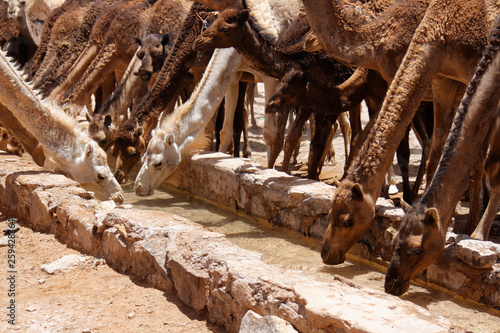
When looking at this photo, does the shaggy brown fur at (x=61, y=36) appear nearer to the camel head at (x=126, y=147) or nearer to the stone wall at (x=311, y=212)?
the camel head at (x=126, y=147)

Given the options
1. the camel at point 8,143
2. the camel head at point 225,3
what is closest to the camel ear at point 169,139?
the camel head at point 225,3

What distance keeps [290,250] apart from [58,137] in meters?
2.93

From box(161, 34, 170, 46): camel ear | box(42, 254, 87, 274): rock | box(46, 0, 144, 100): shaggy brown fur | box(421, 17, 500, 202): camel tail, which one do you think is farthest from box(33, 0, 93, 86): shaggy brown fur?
box(421, 17, 500, 202): camel tail

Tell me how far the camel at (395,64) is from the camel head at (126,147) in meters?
2.93

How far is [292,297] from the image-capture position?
10.1 ft

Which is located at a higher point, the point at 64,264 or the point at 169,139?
the point at 169,139

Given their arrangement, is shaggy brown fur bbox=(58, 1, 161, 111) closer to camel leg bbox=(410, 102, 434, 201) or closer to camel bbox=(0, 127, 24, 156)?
camel bbox=(0, 127, 24, 156)

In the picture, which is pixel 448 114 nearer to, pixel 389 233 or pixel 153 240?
pixel 389 233

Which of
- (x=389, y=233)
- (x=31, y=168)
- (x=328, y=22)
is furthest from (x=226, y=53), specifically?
(x=389, y=233)

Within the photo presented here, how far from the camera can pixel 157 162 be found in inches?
287

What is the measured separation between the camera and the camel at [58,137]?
6527mm

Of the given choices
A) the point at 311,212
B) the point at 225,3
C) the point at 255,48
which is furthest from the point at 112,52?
the point at 311,212

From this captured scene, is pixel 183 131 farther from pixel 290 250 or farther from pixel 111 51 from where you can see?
pixel 111 51

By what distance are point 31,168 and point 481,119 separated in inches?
185
